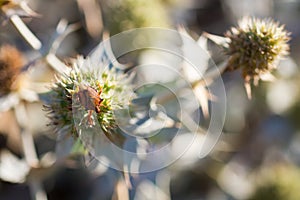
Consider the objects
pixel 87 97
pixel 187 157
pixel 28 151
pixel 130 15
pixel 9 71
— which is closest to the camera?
pixel 87 97

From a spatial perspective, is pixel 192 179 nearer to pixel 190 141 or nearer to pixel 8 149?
pixel 190 141

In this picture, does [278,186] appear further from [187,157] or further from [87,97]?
[87,97]

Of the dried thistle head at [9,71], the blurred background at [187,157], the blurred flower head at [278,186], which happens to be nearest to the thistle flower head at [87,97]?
the dried thistle head at [9,71]

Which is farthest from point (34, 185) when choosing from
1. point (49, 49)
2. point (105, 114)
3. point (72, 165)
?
point (105, 114)

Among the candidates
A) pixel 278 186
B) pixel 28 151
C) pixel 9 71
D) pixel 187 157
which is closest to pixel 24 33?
pixel 9 71

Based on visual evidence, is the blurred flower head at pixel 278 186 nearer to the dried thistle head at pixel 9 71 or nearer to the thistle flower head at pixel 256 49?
the thistle flower head at pixel 256 49
